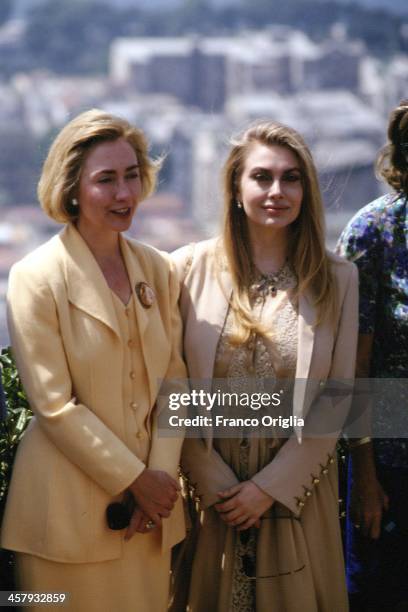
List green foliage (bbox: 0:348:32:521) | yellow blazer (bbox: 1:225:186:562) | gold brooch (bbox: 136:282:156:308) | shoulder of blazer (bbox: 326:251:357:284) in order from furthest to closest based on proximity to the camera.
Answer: green foliage (bbox: 0:348:32:521) < shoulder of blazer (bbox: 326:251:357:284) < gold brooch (bbox: 136:282:156:308) < yellow blazer (bbox: 1:225:186:562)

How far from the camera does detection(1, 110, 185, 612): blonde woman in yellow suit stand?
2.06 meters

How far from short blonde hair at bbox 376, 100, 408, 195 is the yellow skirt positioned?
3.11 ft

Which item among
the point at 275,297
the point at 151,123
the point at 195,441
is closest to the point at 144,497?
the point at 195,441

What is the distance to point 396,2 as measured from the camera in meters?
59.4

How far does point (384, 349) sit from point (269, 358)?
12.4 inches

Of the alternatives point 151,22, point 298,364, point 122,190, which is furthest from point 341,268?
point 151,22

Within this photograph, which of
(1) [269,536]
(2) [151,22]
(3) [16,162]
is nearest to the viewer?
(1) [269,536]

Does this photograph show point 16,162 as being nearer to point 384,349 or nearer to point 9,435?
point 9,435

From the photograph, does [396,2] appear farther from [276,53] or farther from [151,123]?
[151,123]

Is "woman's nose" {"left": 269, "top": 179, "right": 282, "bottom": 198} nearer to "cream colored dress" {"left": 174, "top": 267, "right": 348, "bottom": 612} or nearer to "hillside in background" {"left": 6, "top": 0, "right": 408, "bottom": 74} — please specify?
"cream colored dress" {"left": 174, "top": 267, "right": 348, "bottom": 612}

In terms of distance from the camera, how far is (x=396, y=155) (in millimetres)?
2359

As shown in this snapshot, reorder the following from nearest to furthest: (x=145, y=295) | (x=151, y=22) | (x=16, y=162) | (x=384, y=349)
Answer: (x=145, y=295)
(x=384, y=349)
(x=16, y=162)
(x=151, y=22)

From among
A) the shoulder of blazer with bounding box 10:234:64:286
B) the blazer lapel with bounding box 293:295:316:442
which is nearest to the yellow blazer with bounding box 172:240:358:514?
the blazer lapel with bounding box 293:295:316:442

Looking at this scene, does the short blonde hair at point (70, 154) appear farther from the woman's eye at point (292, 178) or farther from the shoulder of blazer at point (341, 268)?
the shoulder of blazer at point (341, 268)
